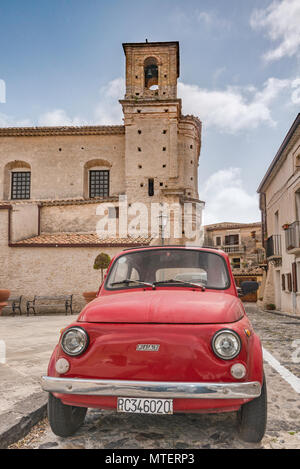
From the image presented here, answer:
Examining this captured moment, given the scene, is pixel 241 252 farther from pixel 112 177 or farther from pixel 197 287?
pixel 197 287

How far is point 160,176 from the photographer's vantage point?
29.1m

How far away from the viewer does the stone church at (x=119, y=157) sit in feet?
88.7

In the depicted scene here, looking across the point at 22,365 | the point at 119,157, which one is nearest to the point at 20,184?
the point at 119,157

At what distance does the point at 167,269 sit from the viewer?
4277 mm

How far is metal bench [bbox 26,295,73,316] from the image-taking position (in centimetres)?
1792

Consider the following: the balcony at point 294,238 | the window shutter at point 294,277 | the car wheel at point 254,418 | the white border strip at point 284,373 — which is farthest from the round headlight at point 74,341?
the window shutter at point 294,277

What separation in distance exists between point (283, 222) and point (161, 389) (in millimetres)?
19056

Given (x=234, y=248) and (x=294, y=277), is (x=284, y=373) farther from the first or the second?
(x=234, y=248)

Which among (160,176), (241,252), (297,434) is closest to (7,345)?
(297,434)

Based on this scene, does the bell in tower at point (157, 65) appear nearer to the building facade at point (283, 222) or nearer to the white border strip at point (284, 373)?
the building facade at point (283, 222)

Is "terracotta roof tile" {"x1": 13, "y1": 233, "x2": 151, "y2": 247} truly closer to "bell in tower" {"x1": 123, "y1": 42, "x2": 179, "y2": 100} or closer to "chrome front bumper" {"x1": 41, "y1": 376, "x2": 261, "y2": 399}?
"bell in tower" {"x1": 123, "y1": 42, "x2": 179, "y2": 100}

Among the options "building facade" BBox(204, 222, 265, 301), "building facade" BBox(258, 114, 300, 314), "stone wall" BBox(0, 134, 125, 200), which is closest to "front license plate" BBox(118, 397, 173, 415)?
"building facade" BBox(258, 114, 300, 314)

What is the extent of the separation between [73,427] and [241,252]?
41.2 metres

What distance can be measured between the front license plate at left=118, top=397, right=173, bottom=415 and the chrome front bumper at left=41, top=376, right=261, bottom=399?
0.08 m
